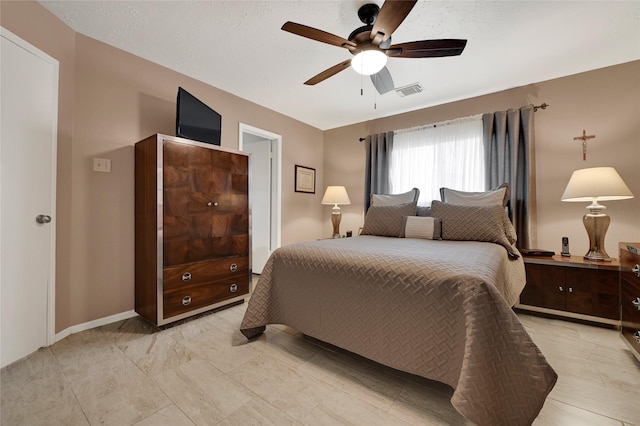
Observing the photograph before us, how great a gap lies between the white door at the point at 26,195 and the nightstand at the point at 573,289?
12.9 feet

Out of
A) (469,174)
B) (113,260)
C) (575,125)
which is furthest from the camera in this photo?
(469,174)

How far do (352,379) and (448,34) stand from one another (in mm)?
2633

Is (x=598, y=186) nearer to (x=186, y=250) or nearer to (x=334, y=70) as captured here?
(x=334, y=70)

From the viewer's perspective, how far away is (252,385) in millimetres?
1417

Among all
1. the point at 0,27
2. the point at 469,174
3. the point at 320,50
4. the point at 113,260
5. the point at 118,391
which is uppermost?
the point at 320,50

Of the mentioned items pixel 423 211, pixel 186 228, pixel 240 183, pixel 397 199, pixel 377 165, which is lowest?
pixel 186 228

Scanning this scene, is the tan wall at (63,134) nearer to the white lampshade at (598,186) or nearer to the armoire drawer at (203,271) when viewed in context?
the armoire drawer at (203,271)

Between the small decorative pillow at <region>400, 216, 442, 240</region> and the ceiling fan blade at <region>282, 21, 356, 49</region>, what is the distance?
1719 millimetres

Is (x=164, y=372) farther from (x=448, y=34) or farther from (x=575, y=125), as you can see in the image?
(x=575, y=125)

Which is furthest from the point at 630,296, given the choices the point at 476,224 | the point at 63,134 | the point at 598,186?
the point at 63,134

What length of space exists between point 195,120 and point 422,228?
97.4 inches

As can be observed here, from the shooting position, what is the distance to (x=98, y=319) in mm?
2137

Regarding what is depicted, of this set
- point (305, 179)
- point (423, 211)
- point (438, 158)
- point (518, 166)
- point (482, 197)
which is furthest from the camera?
point (305, 179)

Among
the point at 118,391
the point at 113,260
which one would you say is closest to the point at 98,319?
the point at 113,260
